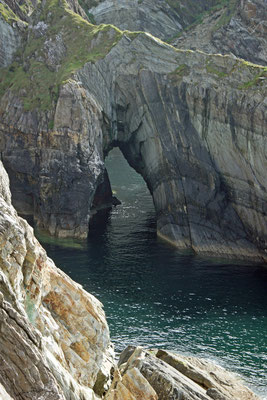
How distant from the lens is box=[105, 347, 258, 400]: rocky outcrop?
29.9 m

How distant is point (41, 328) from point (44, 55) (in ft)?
263

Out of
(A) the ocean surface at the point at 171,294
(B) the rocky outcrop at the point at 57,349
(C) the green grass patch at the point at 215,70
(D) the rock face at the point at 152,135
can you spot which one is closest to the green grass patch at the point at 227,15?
(D) the rock face at the point at 152,135

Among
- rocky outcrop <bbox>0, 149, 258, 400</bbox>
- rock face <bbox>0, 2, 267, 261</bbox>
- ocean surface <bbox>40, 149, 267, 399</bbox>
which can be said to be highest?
rock face <bbox>0, 2, 267, 261</bbox>

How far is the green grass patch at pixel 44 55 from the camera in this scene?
291 feet

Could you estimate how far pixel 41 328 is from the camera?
22578 mm

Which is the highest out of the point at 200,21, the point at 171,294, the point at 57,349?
the point at 200,21

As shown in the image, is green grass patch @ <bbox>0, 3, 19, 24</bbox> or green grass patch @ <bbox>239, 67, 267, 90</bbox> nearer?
green grass patch @ <bbox>239, 67, 267, 90</bbox>

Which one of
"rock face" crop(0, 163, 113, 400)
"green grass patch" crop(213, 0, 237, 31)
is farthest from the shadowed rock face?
"rock face" crop(0, 163, 113, 400)

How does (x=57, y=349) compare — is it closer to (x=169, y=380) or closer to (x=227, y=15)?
(x=169, y=380)

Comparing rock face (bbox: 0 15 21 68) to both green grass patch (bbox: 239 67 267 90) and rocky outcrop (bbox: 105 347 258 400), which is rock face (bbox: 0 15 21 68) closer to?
green grass patch (bbox: 239 67 267 90)

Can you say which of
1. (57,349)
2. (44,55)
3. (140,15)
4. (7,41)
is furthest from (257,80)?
(140,15)

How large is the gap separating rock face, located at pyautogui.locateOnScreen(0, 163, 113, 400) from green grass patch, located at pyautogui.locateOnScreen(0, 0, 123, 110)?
6392 cm

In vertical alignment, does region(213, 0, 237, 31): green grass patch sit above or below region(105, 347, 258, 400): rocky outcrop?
above

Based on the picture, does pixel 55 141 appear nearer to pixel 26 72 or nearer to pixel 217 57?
pixel 26 72
